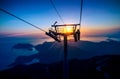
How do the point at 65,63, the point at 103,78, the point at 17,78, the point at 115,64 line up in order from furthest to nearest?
the point at 17,78, the point at 115,64, the point at 103,78, the point at 65,63

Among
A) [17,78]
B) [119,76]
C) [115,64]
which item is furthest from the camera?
[17,78]

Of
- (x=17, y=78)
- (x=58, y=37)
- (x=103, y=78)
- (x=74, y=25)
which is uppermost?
(x=74, y=25)

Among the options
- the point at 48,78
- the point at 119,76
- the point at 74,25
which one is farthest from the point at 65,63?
the point at 48,78

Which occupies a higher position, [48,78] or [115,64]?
[115,64]

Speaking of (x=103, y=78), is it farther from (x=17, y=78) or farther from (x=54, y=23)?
(x=17, y=78)

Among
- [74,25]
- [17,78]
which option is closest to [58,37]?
[74,25]

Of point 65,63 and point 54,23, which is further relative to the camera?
point 65,63

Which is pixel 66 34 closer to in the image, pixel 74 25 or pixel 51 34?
pixel 74 25

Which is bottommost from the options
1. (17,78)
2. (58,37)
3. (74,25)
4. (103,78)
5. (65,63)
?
(17,78)

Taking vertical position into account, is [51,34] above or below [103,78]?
above
